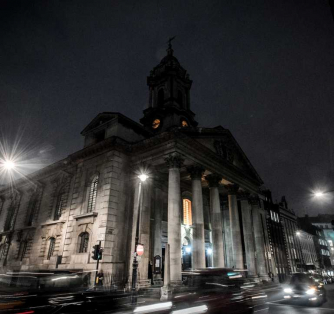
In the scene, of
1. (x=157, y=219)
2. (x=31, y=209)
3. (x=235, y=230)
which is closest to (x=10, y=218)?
(x=31, y=209)

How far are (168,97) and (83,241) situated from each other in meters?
22.6

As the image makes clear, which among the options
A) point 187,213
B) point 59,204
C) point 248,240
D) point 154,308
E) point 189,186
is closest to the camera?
point 154,308

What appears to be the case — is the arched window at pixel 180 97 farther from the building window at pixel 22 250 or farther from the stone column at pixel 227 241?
the building window at pixel 22 250

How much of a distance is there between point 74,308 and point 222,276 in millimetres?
5373

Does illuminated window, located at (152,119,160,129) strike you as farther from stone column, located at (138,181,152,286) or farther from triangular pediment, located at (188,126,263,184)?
stone column, located at (138,181,152,286)

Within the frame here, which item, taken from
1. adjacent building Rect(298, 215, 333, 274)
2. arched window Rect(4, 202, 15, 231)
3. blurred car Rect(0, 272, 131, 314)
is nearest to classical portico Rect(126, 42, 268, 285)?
blurred car Rect(0, 272, 131, 314)

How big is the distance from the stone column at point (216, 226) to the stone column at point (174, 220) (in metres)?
5.47

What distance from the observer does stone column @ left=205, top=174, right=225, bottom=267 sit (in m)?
21.9

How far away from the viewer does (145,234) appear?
67.9ft

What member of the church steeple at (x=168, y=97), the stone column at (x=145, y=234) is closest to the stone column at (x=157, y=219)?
the stone column at (x=145, y=234)

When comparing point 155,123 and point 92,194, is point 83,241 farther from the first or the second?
point 155,123

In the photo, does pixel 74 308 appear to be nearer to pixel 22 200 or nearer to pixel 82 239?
pixel 82 239

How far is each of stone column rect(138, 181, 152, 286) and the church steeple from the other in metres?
12.0

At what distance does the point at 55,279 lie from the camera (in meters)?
8.26
